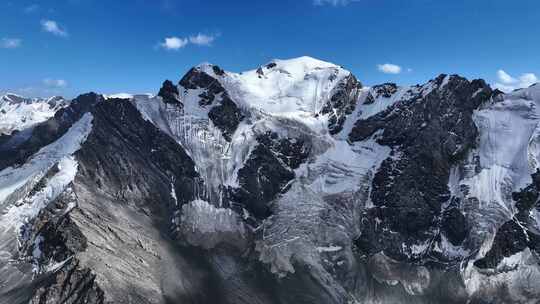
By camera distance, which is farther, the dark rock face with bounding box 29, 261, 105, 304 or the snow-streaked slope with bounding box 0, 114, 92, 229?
the snow-streaked slope with bounding box 0, 114, 92, 229

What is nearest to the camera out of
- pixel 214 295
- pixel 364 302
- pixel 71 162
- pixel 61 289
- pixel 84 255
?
pixel 61 289

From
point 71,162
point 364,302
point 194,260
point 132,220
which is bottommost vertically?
point 364,302

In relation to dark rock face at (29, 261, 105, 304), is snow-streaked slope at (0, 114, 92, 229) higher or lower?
higher

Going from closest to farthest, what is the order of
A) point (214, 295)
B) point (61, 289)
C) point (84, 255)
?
point (61, 289) → point (84, 255) → point (214, 295)

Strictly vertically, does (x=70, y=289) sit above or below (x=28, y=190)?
below

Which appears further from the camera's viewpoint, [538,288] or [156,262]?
[538,288]

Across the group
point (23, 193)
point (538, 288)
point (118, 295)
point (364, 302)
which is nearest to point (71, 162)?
point (23, 193)

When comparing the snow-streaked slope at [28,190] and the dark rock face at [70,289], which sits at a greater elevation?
the snow-streaked slope at [28,190]

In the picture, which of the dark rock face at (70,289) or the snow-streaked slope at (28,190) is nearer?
the dark rock face at (70,289)

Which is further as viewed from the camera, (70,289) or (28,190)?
(28,190)

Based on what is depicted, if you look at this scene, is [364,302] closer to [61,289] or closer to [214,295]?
[214,295]

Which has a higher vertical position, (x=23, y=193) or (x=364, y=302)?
(x=23, y=193)
